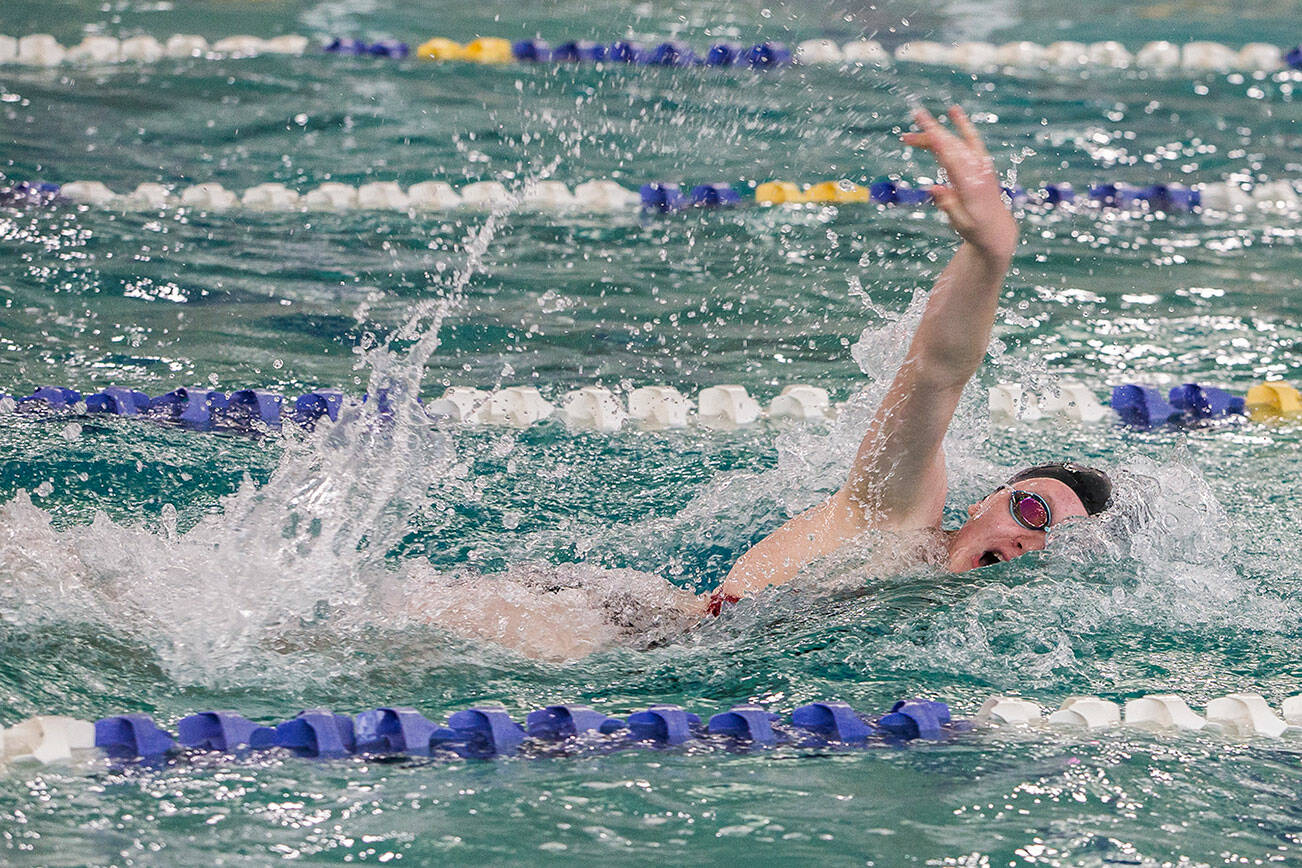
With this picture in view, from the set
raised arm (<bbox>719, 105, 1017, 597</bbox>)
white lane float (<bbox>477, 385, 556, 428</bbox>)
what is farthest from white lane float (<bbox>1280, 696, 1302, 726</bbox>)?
white lane float (<bbox>477, 385, 556, 428</bbox>)

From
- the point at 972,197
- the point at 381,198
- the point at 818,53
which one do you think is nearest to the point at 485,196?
the point at 381,198

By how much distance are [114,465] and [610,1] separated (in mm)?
6430

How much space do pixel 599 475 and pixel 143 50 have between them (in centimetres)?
482

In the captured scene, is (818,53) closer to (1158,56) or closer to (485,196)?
(1158,56)

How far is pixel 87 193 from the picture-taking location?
5.47 metres

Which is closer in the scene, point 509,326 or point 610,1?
point 509,326

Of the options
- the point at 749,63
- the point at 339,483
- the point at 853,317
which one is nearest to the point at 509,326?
the point at 853,317

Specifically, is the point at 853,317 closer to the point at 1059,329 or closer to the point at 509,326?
the point at 1059,329

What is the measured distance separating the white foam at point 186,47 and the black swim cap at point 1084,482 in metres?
5.71

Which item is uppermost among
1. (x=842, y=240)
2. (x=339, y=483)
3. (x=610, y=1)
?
(x=610, y=1)

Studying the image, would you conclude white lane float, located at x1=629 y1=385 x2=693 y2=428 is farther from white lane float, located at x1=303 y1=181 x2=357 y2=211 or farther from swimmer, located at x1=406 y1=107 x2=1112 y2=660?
white lane float, located at x1=303 y1=181 x2=357 y2=211

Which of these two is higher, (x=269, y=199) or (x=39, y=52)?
(x=39, y=52)

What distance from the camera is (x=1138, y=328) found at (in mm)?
4891

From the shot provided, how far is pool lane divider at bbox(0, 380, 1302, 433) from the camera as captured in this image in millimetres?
3822
